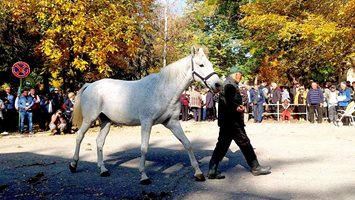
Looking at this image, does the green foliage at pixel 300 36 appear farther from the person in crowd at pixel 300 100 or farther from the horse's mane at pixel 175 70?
the horse's mane at pixel 175 70

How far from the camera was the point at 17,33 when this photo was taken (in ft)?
75.6

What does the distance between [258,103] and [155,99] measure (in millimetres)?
13229

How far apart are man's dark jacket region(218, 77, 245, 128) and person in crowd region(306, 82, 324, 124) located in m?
12.3

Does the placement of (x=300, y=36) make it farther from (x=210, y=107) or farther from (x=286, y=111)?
(x=210, y=107)

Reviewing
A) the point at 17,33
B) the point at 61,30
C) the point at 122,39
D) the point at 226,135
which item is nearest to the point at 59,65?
the point at 61,30

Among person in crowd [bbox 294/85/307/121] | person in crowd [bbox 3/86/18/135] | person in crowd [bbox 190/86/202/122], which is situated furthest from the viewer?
person in crowd [bbox 190/86/202/122]

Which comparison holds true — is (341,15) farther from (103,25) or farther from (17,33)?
(17,33)

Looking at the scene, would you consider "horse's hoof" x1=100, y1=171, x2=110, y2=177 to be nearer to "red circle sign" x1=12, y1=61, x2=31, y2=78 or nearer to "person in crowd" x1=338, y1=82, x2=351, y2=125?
"red circle sign" x1=12, y1=61, x2=31, y2=78

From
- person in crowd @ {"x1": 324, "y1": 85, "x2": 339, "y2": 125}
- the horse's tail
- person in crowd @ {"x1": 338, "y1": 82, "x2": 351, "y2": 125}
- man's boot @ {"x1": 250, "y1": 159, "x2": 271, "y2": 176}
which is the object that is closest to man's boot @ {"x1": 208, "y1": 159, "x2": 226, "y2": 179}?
man's boot @ {"x1": 250, "y1": 159, "x2": 271, "y2": 176}

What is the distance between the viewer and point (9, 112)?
17781 millimetres

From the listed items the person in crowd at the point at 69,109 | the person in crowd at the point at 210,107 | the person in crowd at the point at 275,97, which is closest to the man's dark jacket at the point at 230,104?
the person in crowd at the point at 69,109

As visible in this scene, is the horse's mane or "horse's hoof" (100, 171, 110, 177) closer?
the horse's mane

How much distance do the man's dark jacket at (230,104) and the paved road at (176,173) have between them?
1.00 m

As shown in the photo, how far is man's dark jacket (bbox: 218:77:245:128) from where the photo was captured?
7.06m
